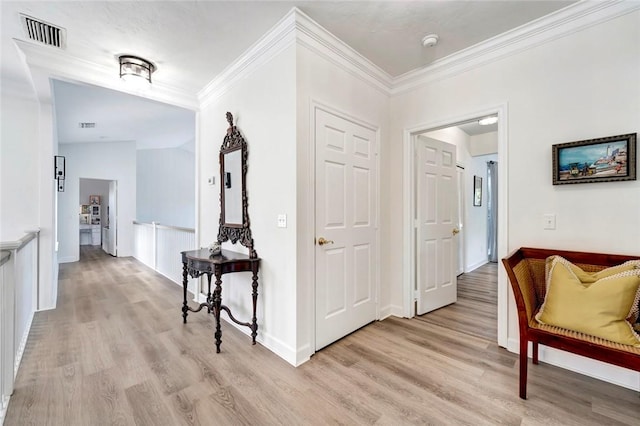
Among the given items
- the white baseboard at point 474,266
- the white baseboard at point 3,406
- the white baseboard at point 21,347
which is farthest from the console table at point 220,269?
the white baseboard at point 474,266

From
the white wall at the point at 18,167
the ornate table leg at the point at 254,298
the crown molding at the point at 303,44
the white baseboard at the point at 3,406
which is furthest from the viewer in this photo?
the white wall at the point at 18,167

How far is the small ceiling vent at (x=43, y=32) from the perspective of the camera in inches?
86.2

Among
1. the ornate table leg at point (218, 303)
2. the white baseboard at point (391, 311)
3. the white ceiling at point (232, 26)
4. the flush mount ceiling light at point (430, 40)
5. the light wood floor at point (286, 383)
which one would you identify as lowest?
the light wood floor at point (286, 383)

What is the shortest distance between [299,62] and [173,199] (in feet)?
26.1

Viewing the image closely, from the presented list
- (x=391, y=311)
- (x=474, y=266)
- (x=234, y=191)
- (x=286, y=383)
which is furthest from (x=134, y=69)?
(x=474, y=266)

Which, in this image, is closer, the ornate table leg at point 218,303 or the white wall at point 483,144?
the ornate table leg at point 218,303

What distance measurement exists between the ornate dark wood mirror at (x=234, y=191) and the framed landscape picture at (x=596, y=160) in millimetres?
2575

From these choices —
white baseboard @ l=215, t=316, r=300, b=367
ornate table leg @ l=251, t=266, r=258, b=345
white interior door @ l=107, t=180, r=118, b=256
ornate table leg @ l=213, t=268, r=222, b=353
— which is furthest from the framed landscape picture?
white interior door @ l=107, t=180, r=118, b=256

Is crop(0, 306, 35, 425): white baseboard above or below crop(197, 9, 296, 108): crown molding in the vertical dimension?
below

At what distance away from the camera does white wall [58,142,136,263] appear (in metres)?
6.59

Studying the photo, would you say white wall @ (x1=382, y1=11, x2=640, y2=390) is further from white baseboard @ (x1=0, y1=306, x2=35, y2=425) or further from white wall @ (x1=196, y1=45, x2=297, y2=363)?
white baseboard @ (x1=0, y1=306, x2=35, y2=425)

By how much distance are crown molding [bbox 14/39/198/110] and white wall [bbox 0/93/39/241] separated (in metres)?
0.47

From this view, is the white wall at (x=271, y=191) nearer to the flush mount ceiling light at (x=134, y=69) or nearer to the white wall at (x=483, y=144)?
the flush mount ceiling light at (x=134, y=69)

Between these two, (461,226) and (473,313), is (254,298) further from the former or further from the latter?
(461,226)
